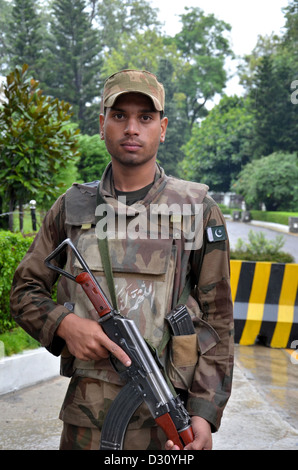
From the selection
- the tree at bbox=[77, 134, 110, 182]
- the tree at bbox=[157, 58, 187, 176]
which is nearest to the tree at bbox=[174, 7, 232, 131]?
the tree at bbox=[157, 58, 187, 176]

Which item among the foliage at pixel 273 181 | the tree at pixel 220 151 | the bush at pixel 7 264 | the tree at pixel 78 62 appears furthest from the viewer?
the tree at pixel 220 151

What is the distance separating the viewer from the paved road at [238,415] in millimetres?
4212

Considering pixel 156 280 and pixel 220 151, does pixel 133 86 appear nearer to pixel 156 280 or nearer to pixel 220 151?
pixel 156 280

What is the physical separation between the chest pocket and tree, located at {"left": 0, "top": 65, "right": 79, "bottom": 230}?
6.27 meters

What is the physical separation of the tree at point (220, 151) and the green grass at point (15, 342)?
3882 centimetres

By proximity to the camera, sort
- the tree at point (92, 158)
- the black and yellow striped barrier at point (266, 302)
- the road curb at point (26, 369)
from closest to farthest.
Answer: the road curb at point (26, 369) < the black and yellow striped barrier at point (266, 302) < the tree at point (92, 158)

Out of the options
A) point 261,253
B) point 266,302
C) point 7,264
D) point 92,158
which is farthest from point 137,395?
point 92,158

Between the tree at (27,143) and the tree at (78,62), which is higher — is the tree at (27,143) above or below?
below

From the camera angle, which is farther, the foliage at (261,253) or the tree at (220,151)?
the tree at (220,151)

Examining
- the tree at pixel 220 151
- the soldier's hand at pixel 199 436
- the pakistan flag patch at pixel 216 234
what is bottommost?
the soldier's hand at pixel 199 436

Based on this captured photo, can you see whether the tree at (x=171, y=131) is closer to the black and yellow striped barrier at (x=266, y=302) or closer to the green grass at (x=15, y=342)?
the black and yellow striped barrier at (x=266, y=302)

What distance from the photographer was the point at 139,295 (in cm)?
193

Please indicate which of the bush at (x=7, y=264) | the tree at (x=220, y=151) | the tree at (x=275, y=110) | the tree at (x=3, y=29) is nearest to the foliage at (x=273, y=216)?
the tree at (x=275, y=110)
